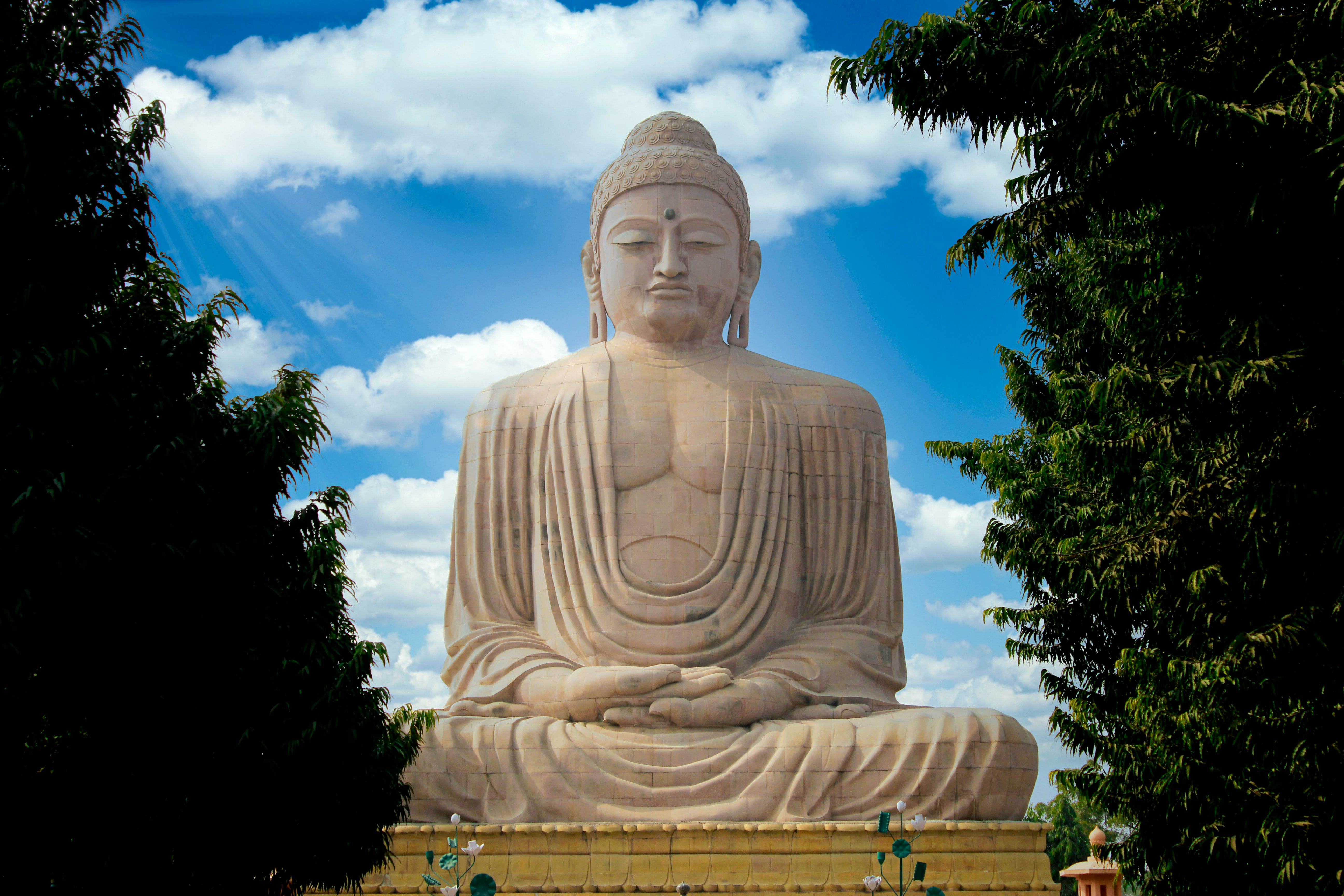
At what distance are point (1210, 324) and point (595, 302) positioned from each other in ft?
19.3

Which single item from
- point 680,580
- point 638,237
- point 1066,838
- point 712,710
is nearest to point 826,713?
point 712,710

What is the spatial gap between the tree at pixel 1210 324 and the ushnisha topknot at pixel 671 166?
3.10 m

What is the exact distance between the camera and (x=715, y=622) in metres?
12.1

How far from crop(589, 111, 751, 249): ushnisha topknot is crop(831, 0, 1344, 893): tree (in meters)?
3.10

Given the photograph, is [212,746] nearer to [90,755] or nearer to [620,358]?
[90,755]

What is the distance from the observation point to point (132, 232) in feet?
28.4

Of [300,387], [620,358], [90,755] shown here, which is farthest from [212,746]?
[620,358]

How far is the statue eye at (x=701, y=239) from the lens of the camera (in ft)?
43.0

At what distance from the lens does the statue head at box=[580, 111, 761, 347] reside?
42.8ft

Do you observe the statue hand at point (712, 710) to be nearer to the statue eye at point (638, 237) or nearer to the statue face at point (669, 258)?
the statue face at point (669, 258)

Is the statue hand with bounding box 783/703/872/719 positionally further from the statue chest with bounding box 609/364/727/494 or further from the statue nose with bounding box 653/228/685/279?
the statue nose with bounding box 653/228/685/279

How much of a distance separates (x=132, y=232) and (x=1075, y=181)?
20.5 feet

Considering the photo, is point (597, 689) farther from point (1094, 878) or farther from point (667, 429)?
point (1094, 878)

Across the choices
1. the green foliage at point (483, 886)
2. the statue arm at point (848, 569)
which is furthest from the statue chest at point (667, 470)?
the green foliage at point (483, 886)
